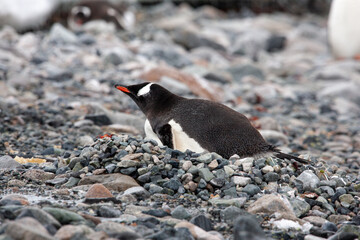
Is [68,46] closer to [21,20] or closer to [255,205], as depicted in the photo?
[21,20]

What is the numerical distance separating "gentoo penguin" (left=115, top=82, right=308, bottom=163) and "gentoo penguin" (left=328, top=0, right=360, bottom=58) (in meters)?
7.40

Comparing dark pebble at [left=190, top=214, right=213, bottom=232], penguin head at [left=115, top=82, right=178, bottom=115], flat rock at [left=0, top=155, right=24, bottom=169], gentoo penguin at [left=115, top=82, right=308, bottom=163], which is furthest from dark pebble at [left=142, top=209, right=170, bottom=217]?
penguin head at [left=115, top=82, right=178, bottom=115]

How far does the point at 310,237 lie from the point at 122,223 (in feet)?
2.99

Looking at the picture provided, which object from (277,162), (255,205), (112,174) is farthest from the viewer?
(277,162)

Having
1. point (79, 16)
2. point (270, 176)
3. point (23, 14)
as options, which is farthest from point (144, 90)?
point (79, 16)

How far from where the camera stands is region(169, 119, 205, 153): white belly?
368 centimetres

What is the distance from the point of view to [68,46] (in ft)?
27.0

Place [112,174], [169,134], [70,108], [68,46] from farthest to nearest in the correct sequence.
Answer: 1. [68,46]
2. [70,108]
3. [169,134]
4. [112,174]

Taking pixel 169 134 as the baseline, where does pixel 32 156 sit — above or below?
below

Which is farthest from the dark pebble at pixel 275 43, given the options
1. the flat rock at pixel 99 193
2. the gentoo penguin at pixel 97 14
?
the flat rock at pixel 99 193

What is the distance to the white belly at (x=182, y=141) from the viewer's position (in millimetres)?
3682

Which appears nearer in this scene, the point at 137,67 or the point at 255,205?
the point at 255,205

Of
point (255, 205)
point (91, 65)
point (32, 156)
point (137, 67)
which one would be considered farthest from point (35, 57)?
point (255, 205)

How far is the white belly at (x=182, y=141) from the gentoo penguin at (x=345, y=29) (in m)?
7.56
